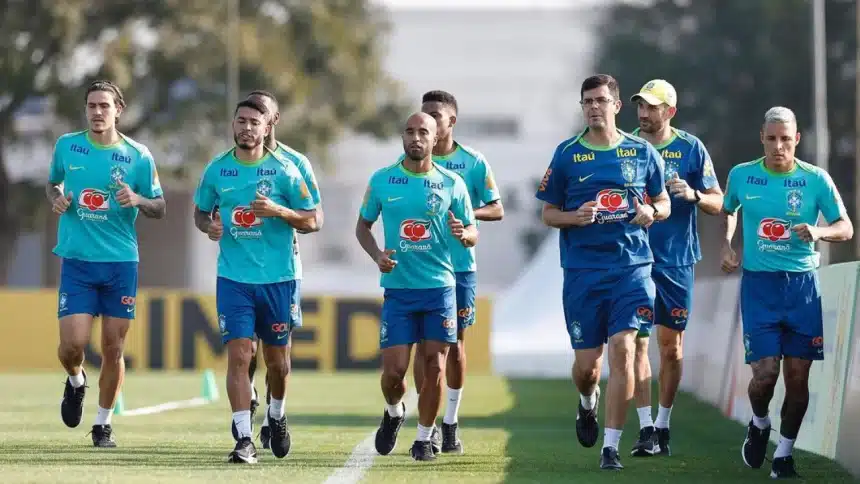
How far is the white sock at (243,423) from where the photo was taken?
1130 centimetres

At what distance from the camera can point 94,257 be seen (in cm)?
1255

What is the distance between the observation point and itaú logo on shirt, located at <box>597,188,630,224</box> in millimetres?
11328

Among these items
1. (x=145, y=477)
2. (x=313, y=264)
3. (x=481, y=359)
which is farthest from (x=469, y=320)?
(x=313, y=264)

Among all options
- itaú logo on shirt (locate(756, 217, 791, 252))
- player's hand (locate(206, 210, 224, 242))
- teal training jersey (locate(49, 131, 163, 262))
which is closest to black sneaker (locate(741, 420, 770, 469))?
itaú logo on shirt (locate(756, 217, 791, 252))

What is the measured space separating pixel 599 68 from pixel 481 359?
27.2 meters

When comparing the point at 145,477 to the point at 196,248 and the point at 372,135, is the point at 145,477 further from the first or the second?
the point at 196,248

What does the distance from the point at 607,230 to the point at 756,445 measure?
1.79 meters

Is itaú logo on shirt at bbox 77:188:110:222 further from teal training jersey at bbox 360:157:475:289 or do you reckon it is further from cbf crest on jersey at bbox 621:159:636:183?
cbf crest on jersey at bbox 621:159:636:183

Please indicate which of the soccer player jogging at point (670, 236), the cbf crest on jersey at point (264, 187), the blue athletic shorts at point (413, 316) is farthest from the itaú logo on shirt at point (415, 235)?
the soccer player jogging at point (670, 236)

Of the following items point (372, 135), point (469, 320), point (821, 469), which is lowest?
point (821, 469)

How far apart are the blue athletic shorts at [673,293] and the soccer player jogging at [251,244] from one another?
2.86 metres

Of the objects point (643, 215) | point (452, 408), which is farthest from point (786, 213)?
point (452, 408)

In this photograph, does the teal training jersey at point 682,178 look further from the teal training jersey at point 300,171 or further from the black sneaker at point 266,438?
the black sneaker at point 266,438

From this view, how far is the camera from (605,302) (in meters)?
11.4
